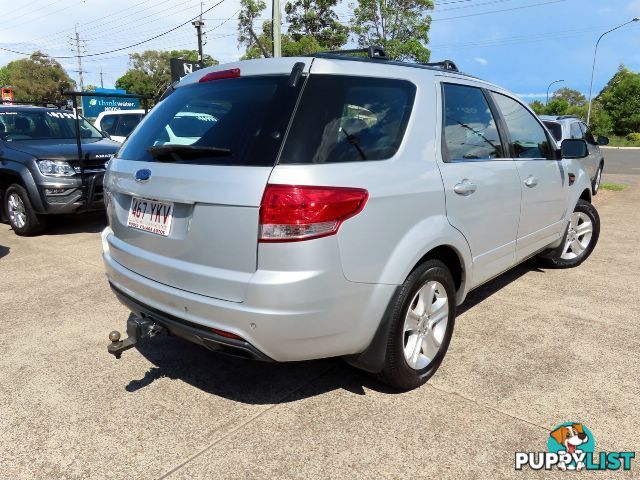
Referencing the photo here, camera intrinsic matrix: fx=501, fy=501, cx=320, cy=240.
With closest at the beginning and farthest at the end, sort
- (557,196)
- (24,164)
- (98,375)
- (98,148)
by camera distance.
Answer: (98,375), (557,196), (24,164), (98,148)

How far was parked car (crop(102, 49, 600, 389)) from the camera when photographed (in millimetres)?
2125

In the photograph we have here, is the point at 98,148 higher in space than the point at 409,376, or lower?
higher

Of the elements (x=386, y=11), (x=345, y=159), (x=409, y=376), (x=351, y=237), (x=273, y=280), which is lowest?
(x=409, y=376)

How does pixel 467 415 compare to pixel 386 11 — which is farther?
pixel 386 11

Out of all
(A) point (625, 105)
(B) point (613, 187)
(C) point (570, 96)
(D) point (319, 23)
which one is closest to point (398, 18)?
(D) point (319, 23)

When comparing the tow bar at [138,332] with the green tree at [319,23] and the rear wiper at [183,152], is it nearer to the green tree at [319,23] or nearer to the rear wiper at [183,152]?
the rear wiper at [183,152]

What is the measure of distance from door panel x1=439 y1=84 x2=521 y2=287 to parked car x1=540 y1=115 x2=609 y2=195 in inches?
201

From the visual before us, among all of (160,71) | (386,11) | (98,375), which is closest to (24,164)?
(98,375)

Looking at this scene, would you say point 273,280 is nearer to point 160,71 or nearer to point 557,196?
point 557,196

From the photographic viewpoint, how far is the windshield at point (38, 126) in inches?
273

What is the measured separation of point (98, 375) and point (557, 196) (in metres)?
3.75

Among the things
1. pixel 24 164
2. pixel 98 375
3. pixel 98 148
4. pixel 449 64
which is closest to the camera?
pixel 98 375

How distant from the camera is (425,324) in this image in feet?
9.09

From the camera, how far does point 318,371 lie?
302 centimetres
